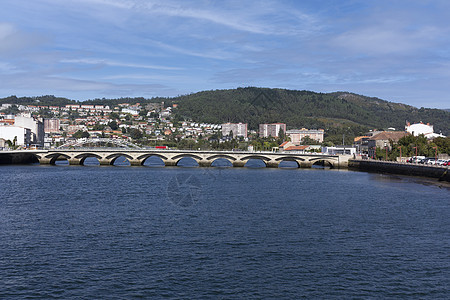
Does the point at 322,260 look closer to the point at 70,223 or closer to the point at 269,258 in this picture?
the point at 269,258

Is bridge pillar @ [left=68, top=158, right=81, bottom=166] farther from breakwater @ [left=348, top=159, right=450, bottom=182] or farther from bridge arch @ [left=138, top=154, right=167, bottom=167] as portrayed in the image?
breakwater @ [left=348, top=159, right=450, bottom=182]

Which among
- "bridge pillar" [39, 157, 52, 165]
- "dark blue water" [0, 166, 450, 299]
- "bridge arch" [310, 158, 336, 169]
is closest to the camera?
"dark blue water" [0, 166, 450, 299]

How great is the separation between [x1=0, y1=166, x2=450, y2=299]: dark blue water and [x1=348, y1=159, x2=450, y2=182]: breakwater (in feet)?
72.5

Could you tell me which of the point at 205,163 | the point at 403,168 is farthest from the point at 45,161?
the point at 403,168

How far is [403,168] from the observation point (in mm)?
81688

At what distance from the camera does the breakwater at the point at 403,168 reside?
7044cm

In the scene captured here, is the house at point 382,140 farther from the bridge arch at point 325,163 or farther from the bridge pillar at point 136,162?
Result: the bridge pillar at point 136,162

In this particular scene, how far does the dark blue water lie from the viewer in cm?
2148

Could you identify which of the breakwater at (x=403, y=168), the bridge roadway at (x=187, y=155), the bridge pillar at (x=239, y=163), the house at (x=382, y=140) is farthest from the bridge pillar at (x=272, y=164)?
the house at (x=382, y=140)

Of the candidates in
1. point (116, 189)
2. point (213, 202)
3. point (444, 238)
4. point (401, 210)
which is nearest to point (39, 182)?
point (116, 189)

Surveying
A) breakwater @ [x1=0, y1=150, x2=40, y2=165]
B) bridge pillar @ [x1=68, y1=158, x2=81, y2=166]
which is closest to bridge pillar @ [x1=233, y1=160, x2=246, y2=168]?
bridge pillar @ [x1=68, y1=158, x2=81, y2=166]

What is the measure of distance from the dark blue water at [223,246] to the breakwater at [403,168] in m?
22.1

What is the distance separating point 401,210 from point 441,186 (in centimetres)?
2334

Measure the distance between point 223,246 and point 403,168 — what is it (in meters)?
61.9
